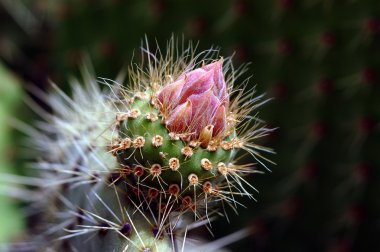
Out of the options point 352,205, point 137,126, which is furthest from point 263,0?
point 137,126

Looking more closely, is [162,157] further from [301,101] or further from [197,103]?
[301,101]

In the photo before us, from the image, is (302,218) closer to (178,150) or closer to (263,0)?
(263,0)

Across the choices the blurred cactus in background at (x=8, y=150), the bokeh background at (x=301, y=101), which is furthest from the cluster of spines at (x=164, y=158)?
the blurred cactus in background at (x=8, y=150)

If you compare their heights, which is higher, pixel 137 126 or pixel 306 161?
pixel 306 161

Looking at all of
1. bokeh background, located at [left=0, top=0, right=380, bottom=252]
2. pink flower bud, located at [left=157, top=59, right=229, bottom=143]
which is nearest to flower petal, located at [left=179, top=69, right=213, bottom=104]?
pink flower bud, located at [left=157, top=59, right=229, bottom=143]

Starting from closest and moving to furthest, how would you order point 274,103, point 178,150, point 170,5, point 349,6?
point 178,150 < point 349,6 < point 274,103 < point 170,5

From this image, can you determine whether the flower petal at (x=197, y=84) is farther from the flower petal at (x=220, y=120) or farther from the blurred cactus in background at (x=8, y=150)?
the blurred cactus in background at (x=8, y=150)

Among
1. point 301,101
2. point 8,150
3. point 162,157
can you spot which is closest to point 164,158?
point 162,157
